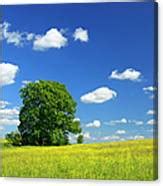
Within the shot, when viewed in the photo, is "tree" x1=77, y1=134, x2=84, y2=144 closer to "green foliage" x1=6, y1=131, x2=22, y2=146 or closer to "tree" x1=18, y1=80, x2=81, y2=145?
"tree" x1=18, y1=80, x2=81, y2=145

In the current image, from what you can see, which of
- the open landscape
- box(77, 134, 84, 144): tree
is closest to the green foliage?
the open landscape

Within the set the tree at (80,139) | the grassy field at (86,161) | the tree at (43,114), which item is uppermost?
the tree at (43,114)

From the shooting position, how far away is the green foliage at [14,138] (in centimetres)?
244

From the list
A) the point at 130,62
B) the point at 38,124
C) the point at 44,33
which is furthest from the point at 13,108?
the point at 130,62

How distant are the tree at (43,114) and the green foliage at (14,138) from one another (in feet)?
0.05

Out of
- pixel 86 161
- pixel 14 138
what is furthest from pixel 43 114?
pixel 86 161

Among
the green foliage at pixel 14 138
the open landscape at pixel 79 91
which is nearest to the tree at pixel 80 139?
the open landscape at pixel 79 91

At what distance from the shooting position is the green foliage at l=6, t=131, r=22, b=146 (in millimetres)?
2443

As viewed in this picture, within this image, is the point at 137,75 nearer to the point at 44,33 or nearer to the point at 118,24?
the point at 118,24

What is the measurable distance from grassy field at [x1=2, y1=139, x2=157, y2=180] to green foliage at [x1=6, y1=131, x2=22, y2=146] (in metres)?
0.02

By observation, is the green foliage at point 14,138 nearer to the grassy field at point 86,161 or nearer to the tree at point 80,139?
the grassy field at point 86,161

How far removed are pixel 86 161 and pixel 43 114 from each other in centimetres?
25

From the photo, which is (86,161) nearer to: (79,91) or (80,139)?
(80,139)

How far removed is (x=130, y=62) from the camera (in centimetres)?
236
